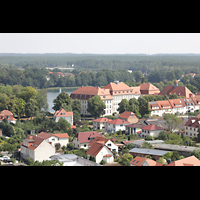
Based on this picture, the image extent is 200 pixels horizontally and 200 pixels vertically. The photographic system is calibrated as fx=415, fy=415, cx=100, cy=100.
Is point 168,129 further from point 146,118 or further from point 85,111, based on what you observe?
point 85,111

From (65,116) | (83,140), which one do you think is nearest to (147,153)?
(83,140)

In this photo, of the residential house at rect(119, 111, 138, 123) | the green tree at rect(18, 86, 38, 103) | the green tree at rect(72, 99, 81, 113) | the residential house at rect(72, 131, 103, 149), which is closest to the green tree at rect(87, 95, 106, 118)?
the green tree at rect(72, 99, 81, 113)

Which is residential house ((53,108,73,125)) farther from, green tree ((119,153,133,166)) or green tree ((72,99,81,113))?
green tree ((119,153,133,166))

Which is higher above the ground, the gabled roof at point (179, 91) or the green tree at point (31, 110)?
the gabled roof at point (179, 91)

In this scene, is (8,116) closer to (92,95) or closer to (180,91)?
(92,95)

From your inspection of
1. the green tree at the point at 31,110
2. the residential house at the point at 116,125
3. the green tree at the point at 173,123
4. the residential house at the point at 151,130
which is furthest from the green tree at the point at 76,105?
the residential house at the point at 151,130

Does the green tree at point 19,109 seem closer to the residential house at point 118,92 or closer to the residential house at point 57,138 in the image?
the residential house at point 118,92

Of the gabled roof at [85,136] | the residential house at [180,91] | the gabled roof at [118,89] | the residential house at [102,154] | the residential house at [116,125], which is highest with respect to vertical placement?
the gabled roof at [118,89]
